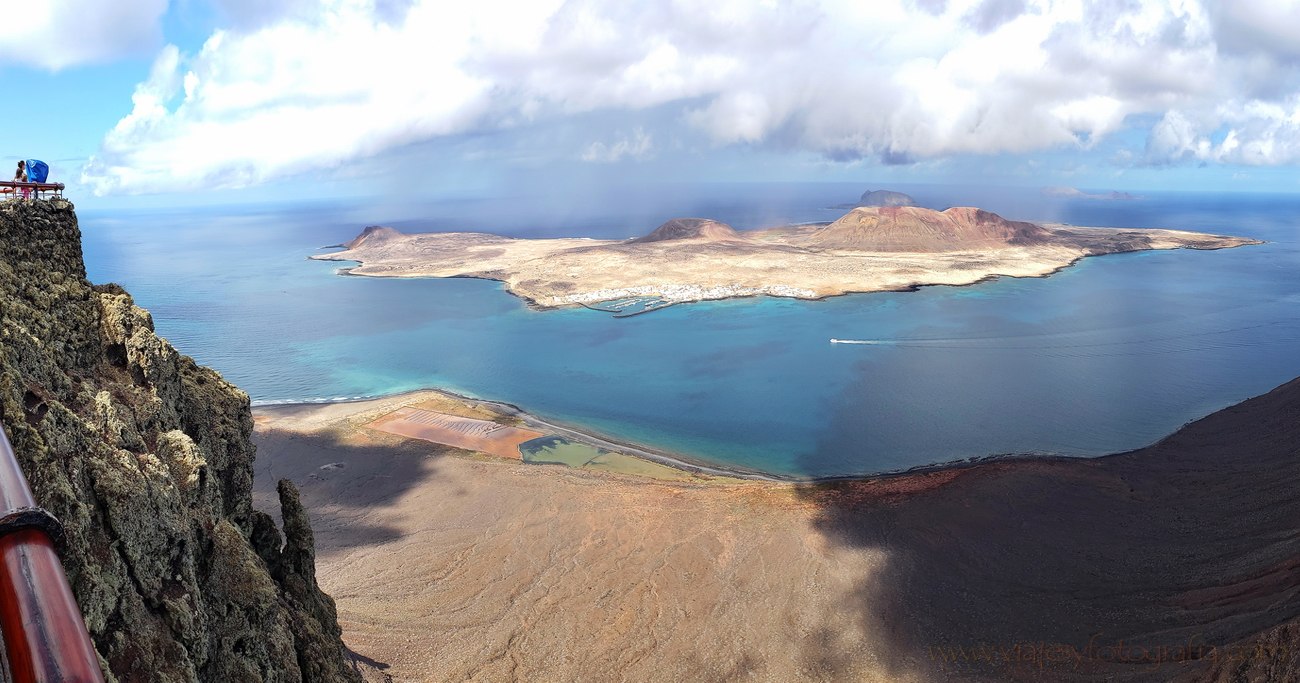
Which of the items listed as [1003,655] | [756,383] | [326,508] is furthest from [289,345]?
[1003,655]

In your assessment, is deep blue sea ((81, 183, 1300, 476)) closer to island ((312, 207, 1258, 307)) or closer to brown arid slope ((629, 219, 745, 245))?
island ((312, 207, 1258, 307))

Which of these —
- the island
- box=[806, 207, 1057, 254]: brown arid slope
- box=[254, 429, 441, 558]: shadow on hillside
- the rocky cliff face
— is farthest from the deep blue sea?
the rocky cliff face

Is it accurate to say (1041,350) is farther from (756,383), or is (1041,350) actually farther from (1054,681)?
(1054,681)

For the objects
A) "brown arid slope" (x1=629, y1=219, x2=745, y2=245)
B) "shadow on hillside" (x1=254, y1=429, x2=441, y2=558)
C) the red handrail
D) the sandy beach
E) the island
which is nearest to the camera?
the red handrail

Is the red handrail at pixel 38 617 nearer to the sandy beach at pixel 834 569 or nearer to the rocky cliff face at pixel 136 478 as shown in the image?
the rocky cliff face at pixel 136 478

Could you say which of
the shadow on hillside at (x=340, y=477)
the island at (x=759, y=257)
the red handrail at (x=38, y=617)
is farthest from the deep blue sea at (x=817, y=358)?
the red handrail at (x=38, y=617)

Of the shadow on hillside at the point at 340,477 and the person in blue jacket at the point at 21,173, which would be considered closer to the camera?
the person in blue jacket at the point at 21,173
